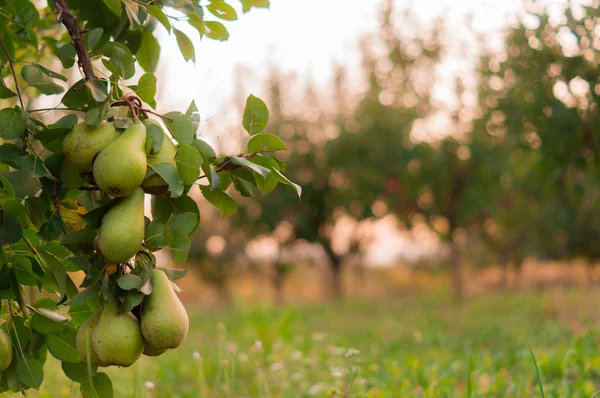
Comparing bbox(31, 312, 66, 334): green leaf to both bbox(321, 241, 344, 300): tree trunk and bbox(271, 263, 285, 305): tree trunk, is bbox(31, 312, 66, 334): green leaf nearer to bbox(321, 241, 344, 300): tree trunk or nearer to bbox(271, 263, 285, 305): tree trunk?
bbox(321, 241, 344, 300): tree trunk

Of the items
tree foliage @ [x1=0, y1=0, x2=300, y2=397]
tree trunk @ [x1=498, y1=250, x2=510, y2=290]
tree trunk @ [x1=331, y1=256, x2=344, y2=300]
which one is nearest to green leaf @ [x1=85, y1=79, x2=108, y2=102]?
tree foliage @ [x1=0, y1=0, x2=300, y2=397]

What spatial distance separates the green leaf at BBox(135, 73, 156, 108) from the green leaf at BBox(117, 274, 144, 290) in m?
0.46

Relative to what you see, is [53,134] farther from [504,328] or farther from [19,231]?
[504,328]

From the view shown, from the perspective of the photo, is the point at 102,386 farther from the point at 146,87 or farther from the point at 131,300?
the point at 146,87

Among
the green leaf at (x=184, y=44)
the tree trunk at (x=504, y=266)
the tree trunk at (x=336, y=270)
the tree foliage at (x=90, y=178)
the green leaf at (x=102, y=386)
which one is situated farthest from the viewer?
the tree trunk at (x=504, y=266)

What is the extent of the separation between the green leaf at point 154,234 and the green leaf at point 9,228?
31 centimetres

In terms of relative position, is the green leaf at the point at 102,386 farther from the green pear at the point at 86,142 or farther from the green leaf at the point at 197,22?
the green leaf at the point at 197,22

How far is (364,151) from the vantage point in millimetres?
17734

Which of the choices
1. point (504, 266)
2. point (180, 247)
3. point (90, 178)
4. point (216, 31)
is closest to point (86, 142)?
point (90, 178)

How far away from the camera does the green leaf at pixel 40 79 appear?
1556 millimetres

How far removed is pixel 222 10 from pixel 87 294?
33.8 inches

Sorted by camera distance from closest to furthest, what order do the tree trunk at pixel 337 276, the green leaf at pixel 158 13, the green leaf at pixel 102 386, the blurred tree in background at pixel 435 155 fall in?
the green leaf at pixel 158 13 → the green leaf at pixel 102 386 → the blurred tree in background at pixel 435 155 → the tree trunk at pixel 337 276

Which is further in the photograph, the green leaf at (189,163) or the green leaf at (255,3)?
the green leaf at (255,3)

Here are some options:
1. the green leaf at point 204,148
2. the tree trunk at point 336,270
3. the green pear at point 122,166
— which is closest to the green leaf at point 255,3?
the green leaf at point 204,148
